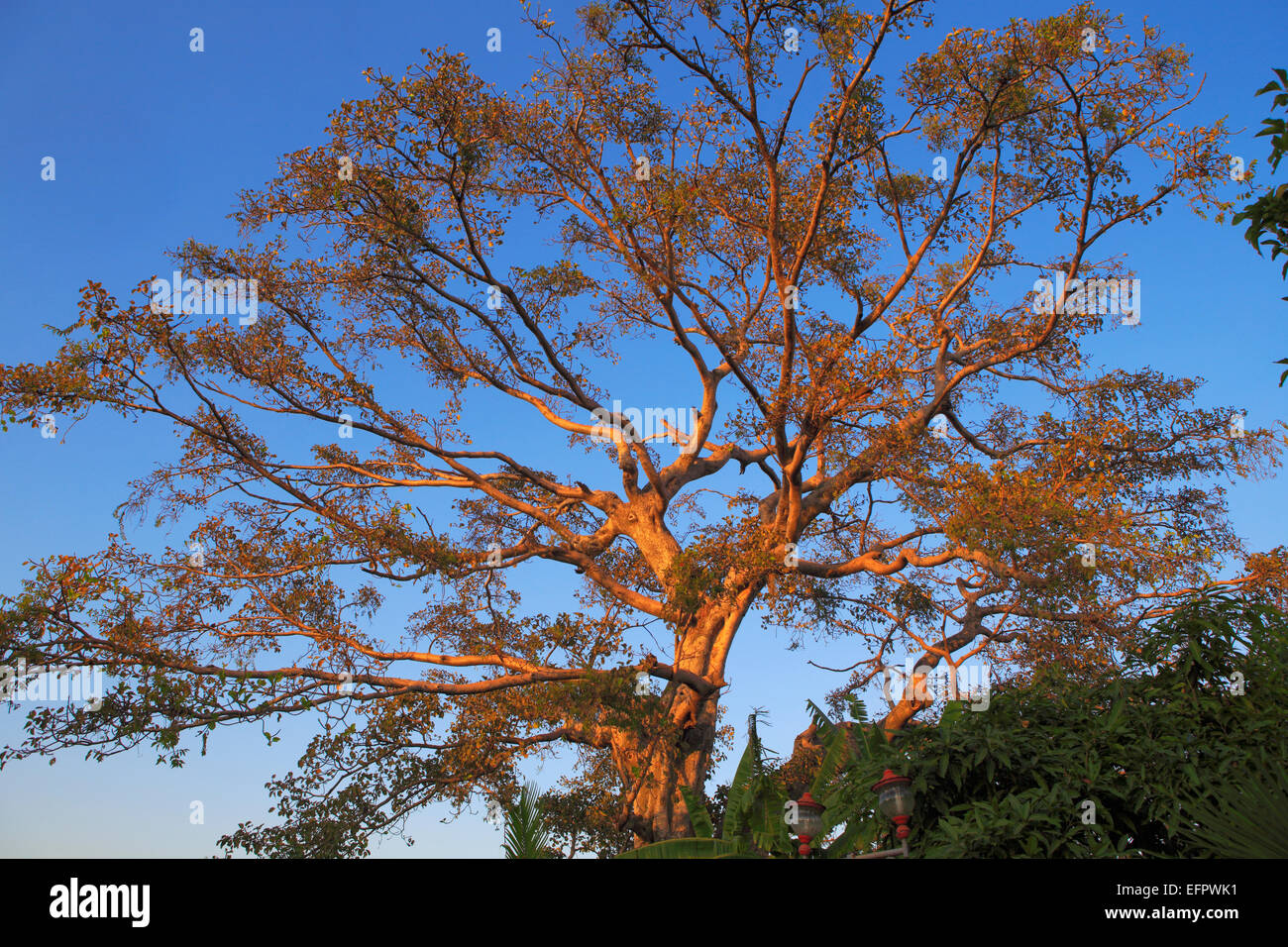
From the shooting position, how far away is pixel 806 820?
20.7 ft

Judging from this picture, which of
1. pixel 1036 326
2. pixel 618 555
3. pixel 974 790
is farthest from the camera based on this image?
pixel 618 555

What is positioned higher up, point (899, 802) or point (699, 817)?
point (899, 802)

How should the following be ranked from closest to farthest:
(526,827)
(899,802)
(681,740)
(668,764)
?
(899,802) < (526,827) < (668,764) < (681,740)

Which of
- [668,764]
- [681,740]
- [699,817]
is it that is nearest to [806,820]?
[699,817]

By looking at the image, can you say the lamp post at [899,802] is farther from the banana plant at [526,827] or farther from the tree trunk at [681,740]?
the tree trunk at [681,740]

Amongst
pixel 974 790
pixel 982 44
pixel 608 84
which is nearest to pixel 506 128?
pixel 608 84

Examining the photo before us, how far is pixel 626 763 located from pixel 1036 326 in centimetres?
857

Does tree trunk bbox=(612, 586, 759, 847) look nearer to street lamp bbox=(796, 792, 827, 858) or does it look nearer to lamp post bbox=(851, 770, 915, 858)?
street lamp bbox=(796, 792, 827, 858)

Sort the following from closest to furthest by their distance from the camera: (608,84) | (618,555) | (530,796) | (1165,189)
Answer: (530,796), (1165,189), (608,84), (618,555)

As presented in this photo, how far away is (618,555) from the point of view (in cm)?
1565

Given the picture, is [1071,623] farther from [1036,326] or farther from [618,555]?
[618,555]

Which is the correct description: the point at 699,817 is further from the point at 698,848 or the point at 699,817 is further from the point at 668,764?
the point at 668,764

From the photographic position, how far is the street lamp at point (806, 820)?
248 inches

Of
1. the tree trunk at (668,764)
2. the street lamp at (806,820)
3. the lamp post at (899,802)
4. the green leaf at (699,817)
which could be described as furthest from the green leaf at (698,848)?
the tree trunk at (668,764)
